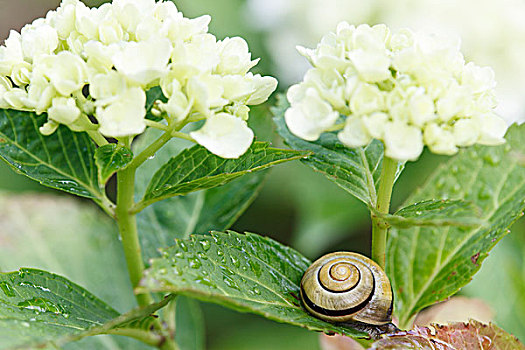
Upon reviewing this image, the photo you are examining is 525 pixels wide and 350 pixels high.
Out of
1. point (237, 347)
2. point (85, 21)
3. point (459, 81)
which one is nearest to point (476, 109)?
point (459, 81)

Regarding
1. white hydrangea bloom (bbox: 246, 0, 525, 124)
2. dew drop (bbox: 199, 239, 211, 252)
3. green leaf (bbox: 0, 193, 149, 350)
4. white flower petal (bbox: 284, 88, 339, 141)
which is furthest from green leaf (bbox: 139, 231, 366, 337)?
white hydrangea bloom (bbox: 246, 0, 525, 124)

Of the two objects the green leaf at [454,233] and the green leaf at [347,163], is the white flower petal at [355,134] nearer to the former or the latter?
the green leaf at [347,163]

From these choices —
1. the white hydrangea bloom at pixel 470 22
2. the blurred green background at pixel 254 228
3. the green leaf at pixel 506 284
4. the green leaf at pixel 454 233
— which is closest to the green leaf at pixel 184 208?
the blurred green background at pixel 254 228

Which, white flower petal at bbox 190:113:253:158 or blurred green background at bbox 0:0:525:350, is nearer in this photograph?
white flower petal at bbox 190:113:253:158

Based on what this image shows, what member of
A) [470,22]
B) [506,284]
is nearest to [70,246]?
[506,284]

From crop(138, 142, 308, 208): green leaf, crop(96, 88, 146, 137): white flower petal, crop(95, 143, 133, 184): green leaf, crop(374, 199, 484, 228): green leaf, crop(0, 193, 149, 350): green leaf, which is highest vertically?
crop(96, 88, 146, 137): white flower petal

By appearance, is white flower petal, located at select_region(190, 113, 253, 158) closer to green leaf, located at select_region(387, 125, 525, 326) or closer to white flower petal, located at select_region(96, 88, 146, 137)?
white flower petal, located at select_region(96, 88, 146, 137)
